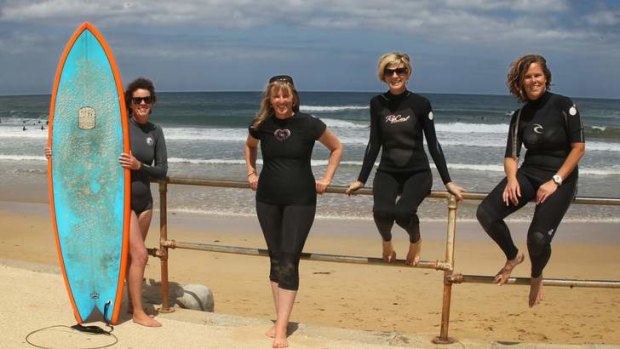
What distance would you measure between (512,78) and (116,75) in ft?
7.67

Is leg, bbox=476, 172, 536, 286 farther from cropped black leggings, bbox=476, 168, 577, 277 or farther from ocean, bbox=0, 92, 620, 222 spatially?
ocean, bbox=0, 92, 620, 222

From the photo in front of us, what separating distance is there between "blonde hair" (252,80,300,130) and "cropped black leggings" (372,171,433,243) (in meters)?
0.67

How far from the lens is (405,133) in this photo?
3963 mm

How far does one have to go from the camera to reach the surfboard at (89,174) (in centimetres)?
424

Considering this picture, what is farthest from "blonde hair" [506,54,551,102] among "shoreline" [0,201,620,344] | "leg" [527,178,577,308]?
"shoreline" [0,201,620,344]

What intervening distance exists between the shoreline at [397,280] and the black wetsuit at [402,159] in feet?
2.98

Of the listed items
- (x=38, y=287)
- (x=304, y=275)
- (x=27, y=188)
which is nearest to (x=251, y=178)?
(x=38, y=287)

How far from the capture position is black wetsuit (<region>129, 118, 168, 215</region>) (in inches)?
167

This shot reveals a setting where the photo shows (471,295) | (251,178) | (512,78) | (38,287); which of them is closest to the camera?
(512,78)

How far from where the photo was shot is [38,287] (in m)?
5.02

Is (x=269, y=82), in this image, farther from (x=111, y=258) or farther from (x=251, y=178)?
(x=111, y=258)

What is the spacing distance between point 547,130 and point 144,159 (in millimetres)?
2362

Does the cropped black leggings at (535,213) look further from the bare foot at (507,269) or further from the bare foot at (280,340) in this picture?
the bare foot at (280,340)

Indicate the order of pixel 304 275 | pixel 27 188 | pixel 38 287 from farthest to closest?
pixel 27 188 → pixel 304 275 → pixel 38 287
